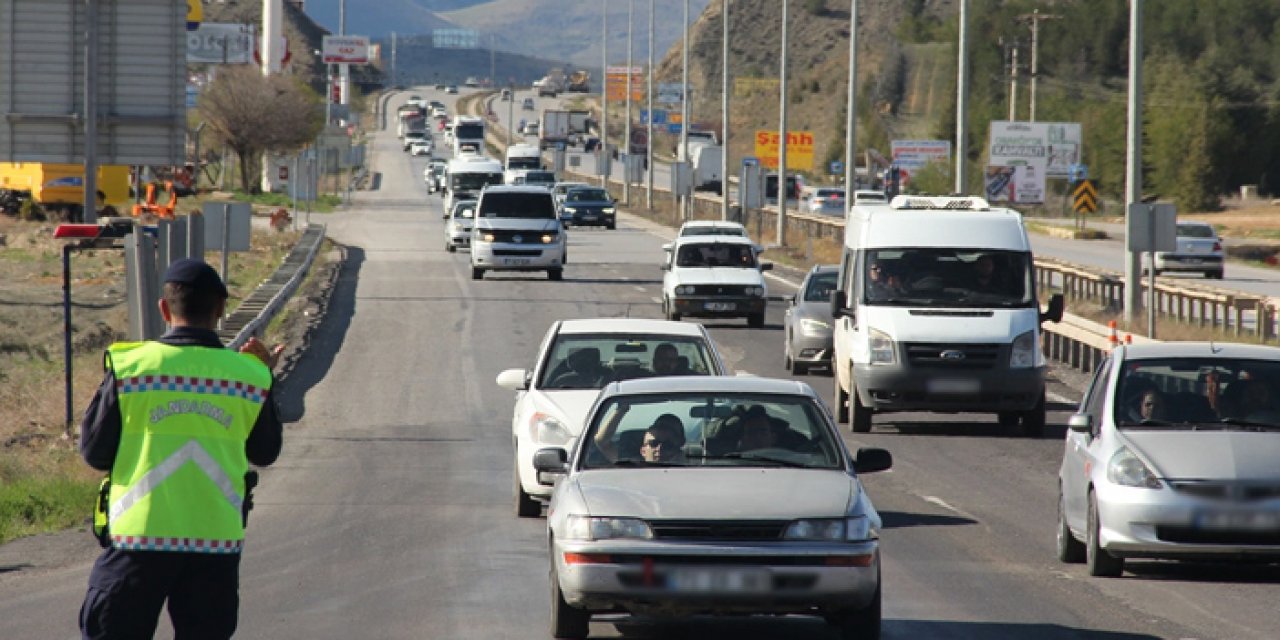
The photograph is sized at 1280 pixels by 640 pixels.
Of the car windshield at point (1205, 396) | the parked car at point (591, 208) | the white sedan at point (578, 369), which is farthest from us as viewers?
the parked car at point (591, 208)

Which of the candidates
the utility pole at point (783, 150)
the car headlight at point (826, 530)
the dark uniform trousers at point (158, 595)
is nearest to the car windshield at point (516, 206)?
the utility pole at point (783, 150)

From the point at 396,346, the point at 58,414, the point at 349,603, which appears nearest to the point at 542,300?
the point at 396,346

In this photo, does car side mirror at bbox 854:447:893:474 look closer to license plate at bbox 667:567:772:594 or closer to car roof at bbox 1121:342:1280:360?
license plate at bbox 667:567:772:594

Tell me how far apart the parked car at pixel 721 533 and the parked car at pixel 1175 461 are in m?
2.44

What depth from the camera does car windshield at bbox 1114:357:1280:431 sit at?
1288cm

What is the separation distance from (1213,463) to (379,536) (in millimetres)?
5620

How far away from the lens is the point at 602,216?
3009 inches

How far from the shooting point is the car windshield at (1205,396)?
12.9 meters

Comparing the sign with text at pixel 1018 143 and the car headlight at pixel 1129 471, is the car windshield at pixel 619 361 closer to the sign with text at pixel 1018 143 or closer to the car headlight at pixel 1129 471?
the car headlight at pixel 1129 471

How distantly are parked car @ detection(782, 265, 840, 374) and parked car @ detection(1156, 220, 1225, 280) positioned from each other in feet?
98.5

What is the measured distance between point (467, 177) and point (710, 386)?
62.0 m

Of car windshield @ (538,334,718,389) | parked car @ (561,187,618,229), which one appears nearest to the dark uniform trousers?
car windshield @ (538,334,718,389)

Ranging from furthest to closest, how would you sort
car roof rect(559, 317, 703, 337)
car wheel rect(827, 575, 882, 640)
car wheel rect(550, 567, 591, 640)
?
car roof rect(559, 317, 703, 337), car wheel rect(550, 567, 591, 640), car wheel rect(827, 575, 882, 640)

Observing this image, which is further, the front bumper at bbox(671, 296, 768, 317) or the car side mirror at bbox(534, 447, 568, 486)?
the front bumper at bbox(671, 296, 768, 317)
